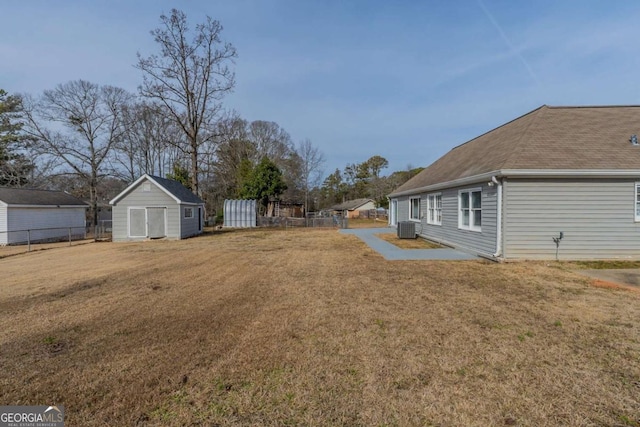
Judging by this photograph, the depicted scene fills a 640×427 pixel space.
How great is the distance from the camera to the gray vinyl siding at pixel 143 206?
17.8m

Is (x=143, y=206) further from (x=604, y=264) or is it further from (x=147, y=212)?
(x=604, y=264)

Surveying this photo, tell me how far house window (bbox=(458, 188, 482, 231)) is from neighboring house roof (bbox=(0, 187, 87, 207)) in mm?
23195

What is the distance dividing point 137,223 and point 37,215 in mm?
7410

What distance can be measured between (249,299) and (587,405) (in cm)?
460

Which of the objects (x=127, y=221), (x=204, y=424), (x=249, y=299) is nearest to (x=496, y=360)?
(x=204, y=424)

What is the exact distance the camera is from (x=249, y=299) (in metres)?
5.59

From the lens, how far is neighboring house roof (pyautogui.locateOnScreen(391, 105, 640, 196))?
896 cm

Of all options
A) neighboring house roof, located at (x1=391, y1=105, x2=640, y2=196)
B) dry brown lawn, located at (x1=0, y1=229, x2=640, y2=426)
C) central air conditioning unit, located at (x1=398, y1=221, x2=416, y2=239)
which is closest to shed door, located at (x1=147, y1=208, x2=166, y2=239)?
dry brown lawn, located at (x1=0, y1=229, x2=640, y2=426)

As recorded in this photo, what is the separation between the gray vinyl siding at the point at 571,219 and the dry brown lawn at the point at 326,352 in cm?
252

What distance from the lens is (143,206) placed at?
59.1 feet

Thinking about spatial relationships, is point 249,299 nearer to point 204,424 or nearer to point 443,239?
point 204,424

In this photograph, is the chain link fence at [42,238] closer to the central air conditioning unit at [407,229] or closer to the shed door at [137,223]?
the shed door at [137,223]

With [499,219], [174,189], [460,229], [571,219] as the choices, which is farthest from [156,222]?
[571,219]

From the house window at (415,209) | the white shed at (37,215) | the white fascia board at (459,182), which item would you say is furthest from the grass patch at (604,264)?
the white shed at (37,215)
